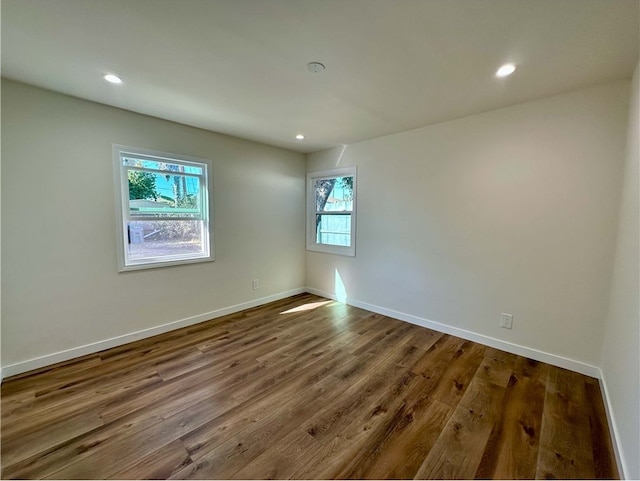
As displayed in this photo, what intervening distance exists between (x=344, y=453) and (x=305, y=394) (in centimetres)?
57

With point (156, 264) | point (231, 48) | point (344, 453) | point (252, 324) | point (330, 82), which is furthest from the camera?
point (252, 324)

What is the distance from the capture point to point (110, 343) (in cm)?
266

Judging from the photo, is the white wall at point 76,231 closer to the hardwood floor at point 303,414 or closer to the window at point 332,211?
the hardwood floor at point 303,414

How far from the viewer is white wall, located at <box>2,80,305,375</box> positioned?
2.16m

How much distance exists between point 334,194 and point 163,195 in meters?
2.37

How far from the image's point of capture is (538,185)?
7.88 feet

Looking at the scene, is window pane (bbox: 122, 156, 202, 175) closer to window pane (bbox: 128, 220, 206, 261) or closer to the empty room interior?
the empty room interior

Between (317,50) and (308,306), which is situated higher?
(317,50)

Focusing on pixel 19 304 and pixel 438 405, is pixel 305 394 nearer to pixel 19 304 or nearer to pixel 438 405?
pixel 438 405

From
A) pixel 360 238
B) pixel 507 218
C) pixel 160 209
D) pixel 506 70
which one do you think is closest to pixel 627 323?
pixel 507 218

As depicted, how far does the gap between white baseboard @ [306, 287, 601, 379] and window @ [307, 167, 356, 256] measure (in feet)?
3.09

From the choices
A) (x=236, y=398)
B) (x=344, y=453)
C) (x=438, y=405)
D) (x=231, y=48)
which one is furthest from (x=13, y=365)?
(x=438, y=405)

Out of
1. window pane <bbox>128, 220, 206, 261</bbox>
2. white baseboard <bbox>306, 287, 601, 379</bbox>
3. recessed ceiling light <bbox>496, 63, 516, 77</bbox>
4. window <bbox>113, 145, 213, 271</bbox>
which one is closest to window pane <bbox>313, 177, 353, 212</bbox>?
white baseboard <bbox>306, 287, 601, 379</bbox>

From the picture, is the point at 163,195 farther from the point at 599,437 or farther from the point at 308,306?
the point at 599,437
